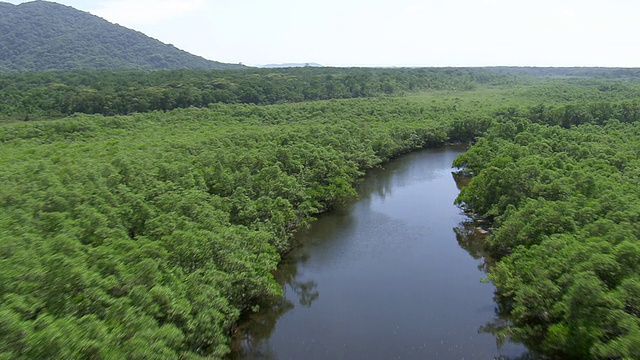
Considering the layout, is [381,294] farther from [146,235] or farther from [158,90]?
[158,90]

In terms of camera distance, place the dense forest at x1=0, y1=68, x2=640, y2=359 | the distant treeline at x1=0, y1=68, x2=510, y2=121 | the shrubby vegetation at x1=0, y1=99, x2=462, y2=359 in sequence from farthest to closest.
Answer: the distant treeline at x1=0, y1=68, x2=510, y2=121, the dense forest at x1=0, y1=68, x2=640, y2=359, the shrubby vegetation at x1=0, y1=99, x2=462, y2=359

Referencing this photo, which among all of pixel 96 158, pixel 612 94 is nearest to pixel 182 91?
pixel 96 158

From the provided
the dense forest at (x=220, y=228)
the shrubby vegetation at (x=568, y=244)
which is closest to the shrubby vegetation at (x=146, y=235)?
the dense forest at (x=220, y=228)

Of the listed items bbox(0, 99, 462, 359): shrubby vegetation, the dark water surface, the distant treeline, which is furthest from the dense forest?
the distant treeline

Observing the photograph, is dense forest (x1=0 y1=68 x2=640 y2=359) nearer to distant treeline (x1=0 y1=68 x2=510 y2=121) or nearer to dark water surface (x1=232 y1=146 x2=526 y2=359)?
dark water surface (x1=232 y1=146 x2=526 y2=359)

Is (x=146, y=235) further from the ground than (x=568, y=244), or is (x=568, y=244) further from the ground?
(x=146, y=235)

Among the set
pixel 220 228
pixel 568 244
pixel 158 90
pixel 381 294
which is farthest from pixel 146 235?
pixel 158 90

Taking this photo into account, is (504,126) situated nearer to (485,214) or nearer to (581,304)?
(485,214)
